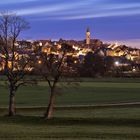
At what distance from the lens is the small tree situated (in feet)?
103

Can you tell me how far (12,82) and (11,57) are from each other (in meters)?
1.79

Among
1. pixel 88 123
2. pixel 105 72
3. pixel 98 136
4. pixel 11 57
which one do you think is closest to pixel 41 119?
pixel 88 123

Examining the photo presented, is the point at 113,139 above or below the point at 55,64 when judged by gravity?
below

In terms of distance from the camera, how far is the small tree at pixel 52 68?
31.4m

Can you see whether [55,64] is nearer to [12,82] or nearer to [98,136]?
[12,82]

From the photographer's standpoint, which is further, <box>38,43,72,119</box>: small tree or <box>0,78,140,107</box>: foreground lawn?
<box>0,78,140,107</box>: foreground lawn

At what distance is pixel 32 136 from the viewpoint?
19.6 meters

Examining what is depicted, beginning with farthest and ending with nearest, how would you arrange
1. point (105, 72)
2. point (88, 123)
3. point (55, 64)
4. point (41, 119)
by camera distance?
point (105, 72) < point (55, 64) < point (41, 119) < point (88, 123)

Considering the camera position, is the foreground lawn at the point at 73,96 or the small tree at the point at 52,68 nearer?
the small tree at the point at 52,68

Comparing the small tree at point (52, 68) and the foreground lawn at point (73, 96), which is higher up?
the small tree at point (52, 68)

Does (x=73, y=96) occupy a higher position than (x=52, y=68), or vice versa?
(x=52, y=68)

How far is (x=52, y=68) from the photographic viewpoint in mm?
31906

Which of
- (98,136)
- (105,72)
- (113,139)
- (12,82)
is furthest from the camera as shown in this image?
(105,72)

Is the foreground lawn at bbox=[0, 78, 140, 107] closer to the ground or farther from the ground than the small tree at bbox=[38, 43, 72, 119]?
closer to the ground
